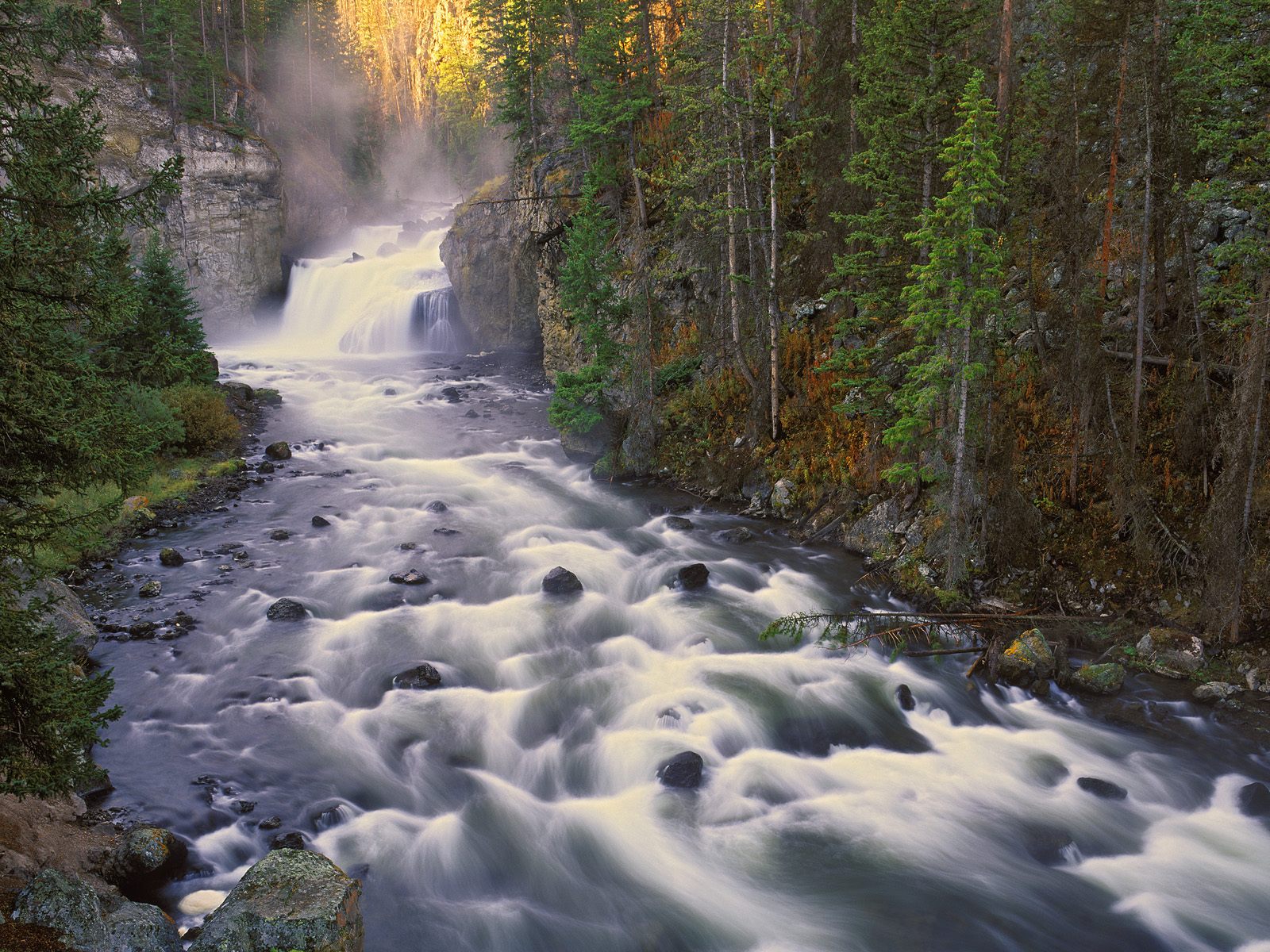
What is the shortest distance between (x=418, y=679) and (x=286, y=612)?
351cm

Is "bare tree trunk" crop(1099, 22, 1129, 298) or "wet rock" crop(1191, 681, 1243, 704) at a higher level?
"bare tree trunk" crop(1099, 22, 1129, 298)

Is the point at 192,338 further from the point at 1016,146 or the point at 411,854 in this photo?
the point at 1016,146

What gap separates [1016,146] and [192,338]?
22.0 meters

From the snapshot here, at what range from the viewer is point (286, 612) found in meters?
14.0

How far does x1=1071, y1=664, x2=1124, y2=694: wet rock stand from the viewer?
→ 10930mm

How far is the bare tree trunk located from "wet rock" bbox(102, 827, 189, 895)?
49.5 feet

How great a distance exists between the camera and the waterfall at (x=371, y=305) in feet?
131

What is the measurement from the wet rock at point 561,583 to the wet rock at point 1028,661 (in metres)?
7.66

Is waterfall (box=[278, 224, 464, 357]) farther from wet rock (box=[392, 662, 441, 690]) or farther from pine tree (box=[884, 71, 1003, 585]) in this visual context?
pine tree (box=[884, 71, 1003, 585])

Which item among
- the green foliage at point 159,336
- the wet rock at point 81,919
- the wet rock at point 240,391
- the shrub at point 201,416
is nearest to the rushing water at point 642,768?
the wet rock at point 81,919

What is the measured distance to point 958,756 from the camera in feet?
34.0

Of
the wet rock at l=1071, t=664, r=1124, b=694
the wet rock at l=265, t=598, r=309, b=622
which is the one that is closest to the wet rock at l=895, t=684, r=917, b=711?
→ the wet rock at l=1071, t=664, r=1124, b=694

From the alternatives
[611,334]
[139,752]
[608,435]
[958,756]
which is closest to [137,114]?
[611,334]

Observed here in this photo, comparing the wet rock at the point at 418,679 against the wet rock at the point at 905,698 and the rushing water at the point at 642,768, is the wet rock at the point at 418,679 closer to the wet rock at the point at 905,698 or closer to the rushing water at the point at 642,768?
the rushing water at the point at 642,768
